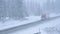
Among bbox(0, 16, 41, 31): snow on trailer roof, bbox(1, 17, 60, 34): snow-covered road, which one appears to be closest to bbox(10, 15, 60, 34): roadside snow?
bbox(1, 17, 60, 34): snow-covered road

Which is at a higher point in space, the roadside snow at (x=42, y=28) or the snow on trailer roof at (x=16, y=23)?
the snow on trailer roof at (x=16, y=23)

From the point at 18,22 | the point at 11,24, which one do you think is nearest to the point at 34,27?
the point at 18,22

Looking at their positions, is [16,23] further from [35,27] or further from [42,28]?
[42,28]

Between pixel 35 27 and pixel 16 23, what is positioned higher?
pixel 16 23

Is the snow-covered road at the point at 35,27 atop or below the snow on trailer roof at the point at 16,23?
below

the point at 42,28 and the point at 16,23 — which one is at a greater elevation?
the point at 16,23

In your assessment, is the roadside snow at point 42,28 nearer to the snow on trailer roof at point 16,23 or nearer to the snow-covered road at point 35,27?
the snow-covered road at point 35,27

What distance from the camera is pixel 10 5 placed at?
168 cm

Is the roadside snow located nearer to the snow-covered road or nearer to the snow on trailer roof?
the snow-covered road

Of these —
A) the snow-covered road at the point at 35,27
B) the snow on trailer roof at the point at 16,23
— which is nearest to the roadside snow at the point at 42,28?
the snow-covered road at the point at 35,27

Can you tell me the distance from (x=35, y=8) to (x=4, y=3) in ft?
2.10

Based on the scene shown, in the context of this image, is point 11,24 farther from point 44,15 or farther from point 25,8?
point 44,15

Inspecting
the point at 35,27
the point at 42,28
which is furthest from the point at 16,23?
the point at 42,28

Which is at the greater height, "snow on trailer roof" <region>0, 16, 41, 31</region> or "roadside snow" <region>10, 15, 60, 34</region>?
"snow on trailer roof" <region>0, 16, 41, 31</region>
